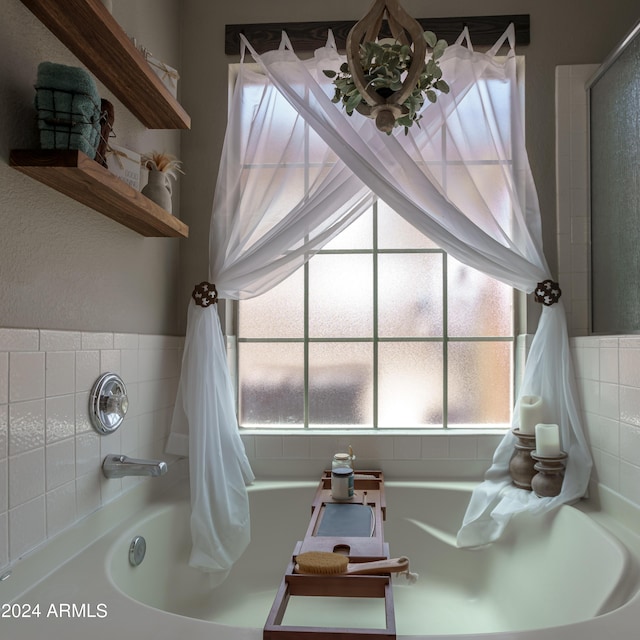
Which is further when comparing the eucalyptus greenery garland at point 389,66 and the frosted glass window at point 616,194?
the frosted glass window at point 616,194

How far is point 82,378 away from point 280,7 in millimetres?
1810

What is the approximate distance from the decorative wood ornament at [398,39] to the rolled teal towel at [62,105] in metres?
0.62

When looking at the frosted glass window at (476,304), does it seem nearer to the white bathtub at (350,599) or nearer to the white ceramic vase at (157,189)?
the white bathtub at (350,599)

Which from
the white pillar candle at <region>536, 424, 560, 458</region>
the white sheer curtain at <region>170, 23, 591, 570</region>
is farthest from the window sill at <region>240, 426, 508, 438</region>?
the white pillar candle at <region>536, 424, 560, 458</region>

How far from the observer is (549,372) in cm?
215

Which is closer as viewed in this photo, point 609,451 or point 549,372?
point 609,451

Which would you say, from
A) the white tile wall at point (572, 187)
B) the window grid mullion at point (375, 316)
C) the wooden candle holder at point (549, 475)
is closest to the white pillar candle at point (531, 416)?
the wooden candle holder at point (549, 475)

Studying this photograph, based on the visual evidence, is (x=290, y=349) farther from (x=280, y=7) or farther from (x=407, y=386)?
(x=280, y=7)

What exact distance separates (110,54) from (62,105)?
34cm

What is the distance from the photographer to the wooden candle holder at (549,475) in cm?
196

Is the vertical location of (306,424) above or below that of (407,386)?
below

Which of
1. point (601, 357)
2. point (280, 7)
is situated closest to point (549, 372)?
point (601, 357)

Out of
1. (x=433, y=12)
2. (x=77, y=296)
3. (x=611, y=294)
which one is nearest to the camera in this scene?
(x=77, y=296)

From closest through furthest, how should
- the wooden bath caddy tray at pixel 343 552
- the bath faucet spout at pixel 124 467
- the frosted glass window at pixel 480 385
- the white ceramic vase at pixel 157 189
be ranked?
the wooden bath caddy tray at pixel 343 552 < the bath faucet spout at pixel 124 467 < the white ceramic vase at pixel 157 189 < the frosted glass window at pixel 480 385
